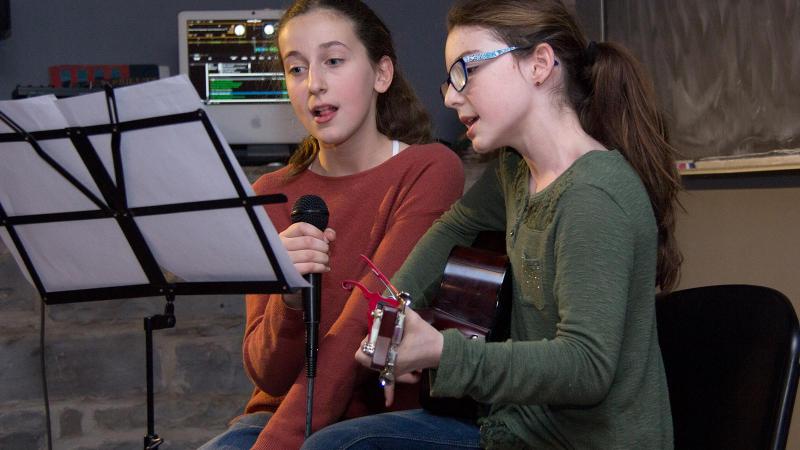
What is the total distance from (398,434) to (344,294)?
1.32ft

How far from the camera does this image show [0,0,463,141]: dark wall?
374cm

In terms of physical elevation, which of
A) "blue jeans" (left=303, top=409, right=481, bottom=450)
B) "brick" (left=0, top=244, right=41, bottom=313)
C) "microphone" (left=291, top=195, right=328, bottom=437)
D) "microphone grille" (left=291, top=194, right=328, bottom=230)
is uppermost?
"microphone grille" (left=291, top=194, right=328, bottom=230)

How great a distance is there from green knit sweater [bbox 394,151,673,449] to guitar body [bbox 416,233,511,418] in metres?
0.03

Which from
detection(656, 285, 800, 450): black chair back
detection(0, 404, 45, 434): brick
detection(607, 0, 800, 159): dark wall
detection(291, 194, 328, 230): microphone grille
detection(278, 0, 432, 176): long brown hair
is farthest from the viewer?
detection(0, 404, 45, 434): brick

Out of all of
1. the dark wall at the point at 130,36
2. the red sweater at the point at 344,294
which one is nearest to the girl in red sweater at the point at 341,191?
the red sweater at the point at 344,294

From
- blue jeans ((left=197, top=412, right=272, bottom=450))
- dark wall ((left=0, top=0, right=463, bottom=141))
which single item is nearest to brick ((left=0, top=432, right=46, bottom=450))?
dark wall ((left=0, top=0, right=463, bottom=141))

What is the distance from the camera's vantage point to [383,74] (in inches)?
73.4

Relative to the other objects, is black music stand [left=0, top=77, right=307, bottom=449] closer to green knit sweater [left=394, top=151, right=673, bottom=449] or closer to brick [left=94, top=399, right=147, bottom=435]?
green knit sweater [left=394, top=151, right=673, bottom=449]

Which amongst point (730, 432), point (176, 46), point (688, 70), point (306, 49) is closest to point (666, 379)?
point (730, 432)

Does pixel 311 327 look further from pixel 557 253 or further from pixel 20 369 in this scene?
pixel 20 369

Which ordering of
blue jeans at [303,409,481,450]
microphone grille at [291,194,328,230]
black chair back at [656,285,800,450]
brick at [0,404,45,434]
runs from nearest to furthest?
black chair back at [656,285,800,450] → blue jeans at [303,409,481,450] → microphone grille at [291,194,328,230] → brick at [0,404,45,434]

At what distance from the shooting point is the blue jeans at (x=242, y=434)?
1613mm

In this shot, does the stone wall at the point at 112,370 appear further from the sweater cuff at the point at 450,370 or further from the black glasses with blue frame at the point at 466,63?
the sweater cuff at the point at 450,370

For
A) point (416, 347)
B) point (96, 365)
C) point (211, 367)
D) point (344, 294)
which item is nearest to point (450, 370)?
point (416, 347)
